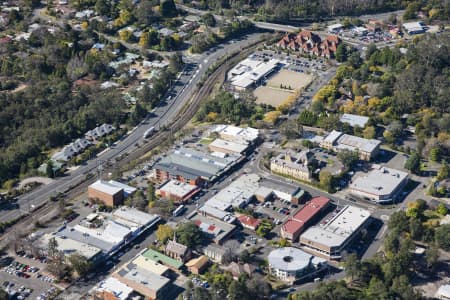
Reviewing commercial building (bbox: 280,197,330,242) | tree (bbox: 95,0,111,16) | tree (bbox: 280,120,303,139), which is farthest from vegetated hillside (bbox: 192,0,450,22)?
commercial building (bbox: 280,197,330,242)

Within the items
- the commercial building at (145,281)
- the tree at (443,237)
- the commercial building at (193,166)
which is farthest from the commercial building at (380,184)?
the commercial building at (145,281)

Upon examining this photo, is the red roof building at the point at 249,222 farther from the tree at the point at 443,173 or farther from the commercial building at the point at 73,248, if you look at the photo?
the tree at the point at 443,173

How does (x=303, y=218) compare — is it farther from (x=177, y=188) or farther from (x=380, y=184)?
(x=177, y=188)

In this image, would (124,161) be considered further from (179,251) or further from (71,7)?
(71,7)

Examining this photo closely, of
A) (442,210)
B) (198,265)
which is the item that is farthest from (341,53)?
(198,265)

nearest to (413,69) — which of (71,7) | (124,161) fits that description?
(124,161)
